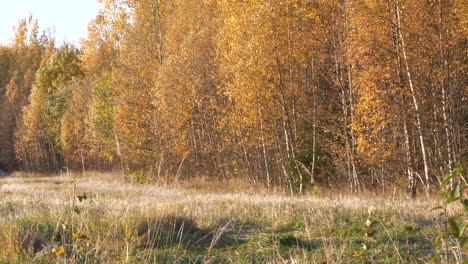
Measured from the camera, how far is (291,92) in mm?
15820

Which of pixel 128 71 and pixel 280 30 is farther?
pixel 128 71

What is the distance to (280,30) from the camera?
634 inches

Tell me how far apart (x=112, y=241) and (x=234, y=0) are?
571 inches

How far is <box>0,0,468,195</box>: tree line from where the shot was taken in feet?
41.4

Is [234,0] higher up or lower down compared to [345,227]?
higher up

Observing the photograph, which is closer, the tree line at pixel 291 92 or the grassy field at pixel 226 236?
the grassy field at pixel 226 236

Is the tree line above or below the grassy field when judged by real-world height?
above

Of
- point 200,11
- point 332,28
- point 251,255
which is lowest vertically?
point 251,255

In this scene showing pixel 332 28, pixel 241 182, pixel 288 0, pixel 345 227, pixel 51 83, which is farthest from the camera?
pixel 51 83

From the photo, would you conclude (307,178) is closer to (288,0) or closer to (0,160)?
(288,0)

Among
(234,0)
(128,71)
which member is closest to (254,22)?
(234,0)

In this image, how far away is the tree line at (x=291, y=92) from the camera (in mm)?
12609

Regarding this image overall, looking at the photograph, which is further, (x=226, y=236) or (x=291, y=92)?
(x=291, y=92)

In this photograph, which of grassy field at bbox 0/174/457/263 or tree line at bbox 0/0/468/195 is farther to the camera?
tree line at bbox 0/0/468/195
